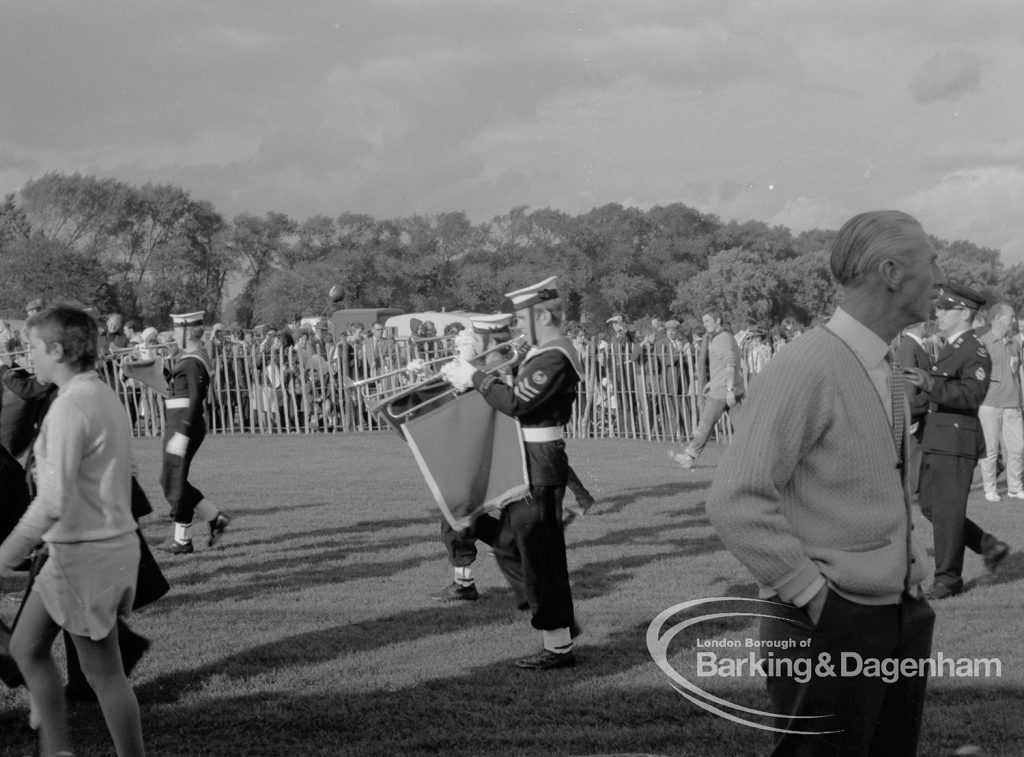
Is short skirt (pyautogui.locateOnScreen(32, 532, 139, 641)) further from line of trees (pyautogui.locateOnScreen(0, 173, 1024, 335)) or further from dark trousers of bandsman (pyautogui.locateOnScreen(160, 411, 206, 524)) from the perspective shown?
line of trees (pyautogui.locateOnScreen(0, 173, 1024, 335))

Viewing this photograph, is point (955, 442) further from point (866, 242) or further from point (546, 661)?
point (866, 242)

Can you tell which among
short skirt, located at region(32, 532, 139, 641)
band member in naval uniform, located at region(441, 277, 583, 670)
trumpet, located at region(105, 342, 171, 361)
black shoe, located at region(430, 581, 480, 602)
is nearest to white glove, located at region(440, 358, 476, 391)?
band member in naval uniform, located at region(441, 277, 583, 670)

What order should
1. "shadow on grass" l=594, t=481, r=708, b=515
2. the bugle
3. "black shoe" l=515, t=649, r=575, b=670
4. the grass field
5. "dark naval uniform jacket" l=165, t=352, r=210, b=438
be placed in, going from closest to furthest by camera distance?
the grass field, "black shoe" l=515, t=649, r=575, b=670, "dark naval uniform jacket" l=165, t=352, r=210, b=438, the bugle, "shadow on grass" l=594, t=481, r=708, b=515

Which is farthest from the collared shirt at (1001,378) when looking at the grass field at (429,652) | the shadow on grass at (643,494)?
the shadow on grass at (643,494)

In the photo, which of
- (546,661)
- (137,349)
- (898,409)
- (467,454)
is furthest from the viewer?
(137,349)

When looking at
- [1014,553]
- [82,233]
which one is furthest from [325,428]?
[82,233]

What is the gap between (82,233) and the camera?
67875 mm

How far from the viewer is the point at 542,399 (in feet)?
19.7

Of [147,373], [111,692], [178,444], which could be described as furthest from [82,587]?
[147,373]

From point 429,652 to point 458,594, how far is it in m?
1.31

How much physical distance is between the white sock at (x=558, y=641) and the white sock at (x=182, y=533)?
436cm

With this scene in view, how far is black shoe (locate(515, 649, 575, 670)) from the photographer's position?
598 centimetres

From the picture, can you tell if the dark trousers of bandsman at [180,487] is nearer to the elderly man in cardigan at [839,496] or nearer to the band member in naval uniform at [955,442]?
the band member in naval uniform at [955,442]

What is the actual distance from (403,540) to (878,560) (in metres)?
7.72
